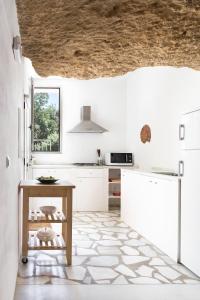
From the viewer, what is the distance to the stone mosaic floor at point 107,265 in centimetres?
327

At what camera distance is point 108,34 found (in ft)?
8.82

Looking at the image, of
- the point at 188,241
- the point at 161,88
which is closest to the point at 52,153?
the point at 161,88

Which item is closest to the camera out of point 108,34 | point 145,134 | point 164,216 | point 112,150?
point 108,34

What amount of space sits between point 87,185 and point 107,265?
3582 millimetres

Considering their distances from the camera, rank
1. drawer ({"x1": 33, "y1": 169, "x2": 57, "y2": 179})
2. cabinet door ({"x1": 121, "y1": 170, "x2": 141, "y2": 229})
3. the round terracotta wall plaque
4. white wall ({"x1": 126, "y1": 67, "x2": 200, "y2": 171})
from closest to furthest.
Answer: white wall ({"x1": 126, "y1": 67, "x2": 200, "y2": 171}) < cabinet door ({"x1": 121, "y1": 170, "x2": 141, "y2": 229}) < the round terracotta wall plaque < drawer ({"x1": 33, "y1": 169, "x2": 57, "y2": 179})

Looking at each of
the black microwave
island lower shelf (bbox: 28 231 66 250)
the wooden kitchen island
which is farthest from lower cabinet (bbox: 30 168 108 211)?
the wooden kitchen island

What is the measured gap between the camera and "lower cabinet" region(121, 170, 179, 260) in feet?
12.8

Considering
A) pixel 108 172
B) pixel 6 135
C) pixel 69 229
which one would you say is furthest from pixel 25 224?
pixel 108 172

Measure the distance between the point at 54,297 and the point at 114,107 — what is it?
5.67m

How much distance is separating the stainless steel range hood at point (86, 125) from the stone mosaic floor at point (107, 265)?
288cm

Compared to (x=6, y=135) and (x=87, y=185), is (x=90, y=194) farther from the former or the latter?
(x=6, y=135)

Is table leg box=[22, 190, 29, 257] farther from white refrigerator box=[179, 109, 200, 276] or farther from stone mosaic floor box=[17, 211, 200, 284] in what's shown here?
white refrigerator box=[179, 109, 200, 276]

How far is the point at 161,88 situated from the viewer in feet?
19.0

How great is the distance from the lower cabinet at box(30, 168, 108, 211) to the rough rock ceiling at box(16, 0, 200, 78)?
373cm
